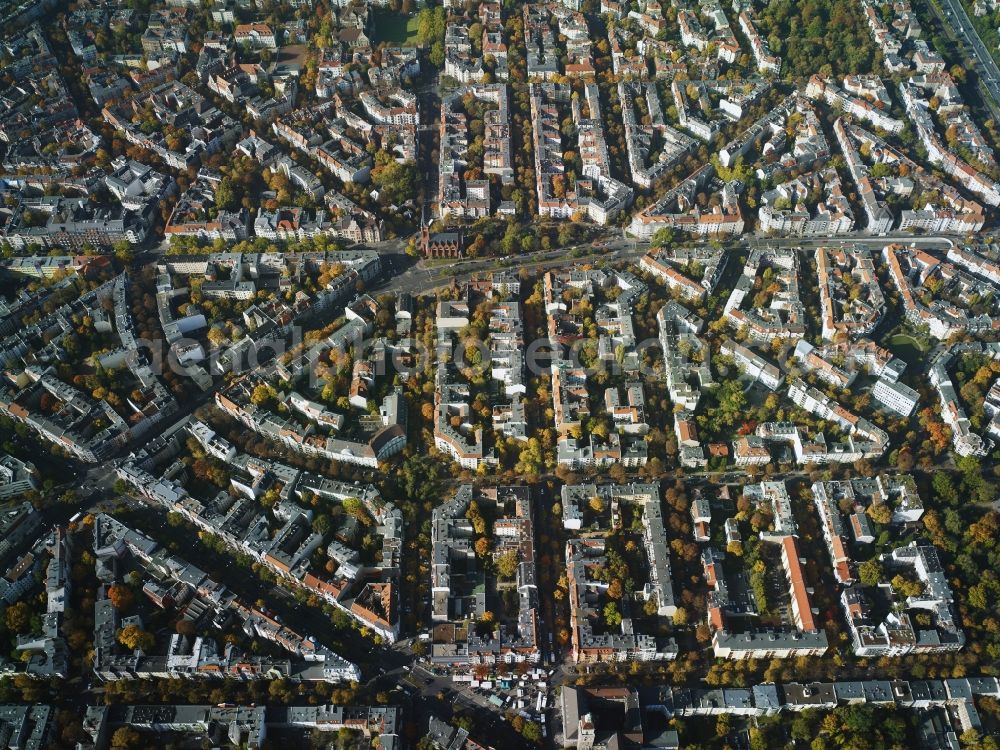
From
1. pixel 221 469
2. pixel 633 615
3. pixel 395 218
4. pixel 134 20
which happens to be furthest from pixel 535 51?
pixel 633 615

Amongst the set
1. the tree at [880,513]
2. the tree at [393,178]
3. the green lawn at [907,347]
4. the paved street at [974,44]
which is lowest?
the tree at [880,513]

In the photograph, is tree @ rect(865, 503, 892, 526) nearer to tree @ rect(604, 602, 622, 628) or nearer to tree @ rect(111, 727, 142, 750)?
tree @ rect(604, 602, 622, 628)

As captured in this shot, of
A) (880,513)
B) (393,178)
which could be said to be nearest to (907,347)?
(880,513)

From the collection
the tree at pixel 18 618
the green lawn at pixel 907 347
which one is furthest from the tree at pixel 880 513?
the tree at pixel 18 618

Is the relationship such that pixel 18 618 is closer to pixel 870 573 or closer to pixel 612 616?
pixel 612 616

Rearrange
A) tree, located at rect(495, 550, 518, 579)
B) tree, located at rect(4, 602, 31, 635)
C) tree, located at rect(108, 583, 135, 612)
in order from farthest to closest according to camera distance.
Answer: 1. tree, located at rect(495, 550, 518, 579)
2. tree, located at rect(108, 583, 135, 612)
3. tree, located at rect(4, 602, 31, 635)

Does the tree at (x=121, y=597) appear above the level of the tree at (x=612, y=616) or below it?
above

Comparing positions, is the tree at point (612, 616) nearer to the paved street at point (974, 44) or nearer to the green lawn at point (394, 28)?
the green lawn at point (394, 28)

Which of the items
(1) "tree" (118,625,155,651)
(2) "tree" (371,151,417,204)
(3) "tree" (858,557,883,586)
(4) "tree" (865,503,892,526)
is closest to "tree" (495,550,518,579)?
(1) "tree" (118,625,155,651)
